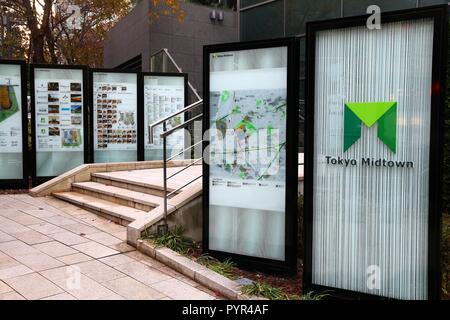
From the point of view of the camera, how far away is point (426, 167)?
11.7 feet

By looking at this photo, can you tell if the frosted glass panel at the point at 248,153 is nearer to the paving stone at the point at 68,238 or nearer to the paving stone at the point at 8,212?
the paving stone at the point at 68,238

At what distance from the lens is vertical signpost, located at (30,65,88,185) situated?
29.2 ft

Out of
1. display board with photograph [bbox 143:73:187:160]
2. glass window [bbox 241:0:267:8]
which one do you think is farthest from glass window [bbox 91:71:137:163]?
glass window [bbox 241:0:267:8]

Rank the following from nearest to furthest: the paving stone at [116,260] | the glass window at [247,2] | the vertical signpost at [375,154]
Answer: the vertical signpost at [375,154], the paving stone at [116,260], the glass window at [247,2]

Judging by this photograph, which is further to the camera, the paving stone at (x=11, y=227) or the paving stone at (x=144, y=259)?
the paving stone at (x=11, y=227)

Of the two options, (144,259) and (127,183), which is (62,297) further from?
(127,183)

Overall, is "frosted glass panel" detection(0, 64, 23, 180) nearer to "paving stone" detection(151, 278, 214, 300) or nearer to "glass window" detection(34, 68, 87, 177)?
"glass window" detection(34, 68, 87, 177)

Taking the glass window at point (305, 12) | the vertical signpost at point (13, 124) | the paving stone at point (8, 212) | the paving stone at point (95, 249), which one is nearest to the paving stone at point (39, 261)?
the paving stone at point (95, 249)

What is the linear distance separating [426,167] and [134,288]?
2.71 meters

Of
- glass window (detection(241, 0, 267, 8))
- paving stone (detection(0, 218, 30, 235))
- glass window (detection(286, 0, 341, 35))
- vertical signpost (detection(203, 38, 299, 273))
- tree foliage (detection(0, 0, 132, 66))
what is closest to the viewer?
vertical signpost (detection(203, 38, 299, 273))

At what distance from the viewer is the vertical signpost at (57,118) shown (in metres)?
8.91

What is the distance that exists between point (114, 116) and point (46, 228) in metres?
3.99

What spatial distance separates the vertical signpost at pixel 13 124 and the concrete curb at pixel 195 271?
15.7 feet

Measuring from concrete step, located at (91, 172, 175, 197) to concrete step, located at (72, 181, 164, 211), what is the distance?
7cm
